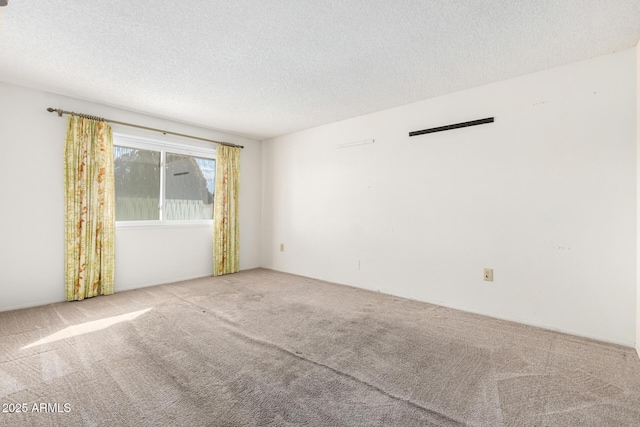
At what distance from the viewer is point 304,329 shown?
263 centimetres

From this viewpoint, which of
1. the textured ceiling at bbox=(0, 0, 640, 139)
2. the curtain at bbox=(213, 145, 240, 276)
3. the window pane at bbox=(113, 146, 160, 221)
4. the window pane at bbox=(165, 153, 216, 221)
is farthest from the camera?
the curtain at bbox=(213, 145, 240, 276)

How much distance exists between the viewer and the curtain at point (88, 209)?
11.0ft

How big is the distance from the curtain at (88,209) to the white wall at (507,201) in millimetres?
2918

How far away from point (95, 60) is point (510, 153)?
3957 mm

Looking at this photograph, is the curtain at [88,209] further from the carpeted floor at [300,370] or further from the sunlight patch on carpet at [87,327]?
the sunlight patch on carpet at [87,327]

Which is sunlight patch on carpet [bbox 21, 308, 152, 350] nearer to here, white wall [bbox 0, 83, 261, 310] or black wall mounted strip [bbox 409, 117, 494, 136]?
white wall [bbox 0, 83, 261, 310]

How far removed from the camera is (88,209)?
3482mm

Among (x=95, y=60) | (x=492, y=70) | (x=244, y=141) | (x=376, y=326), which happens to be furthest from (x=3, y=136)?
(x=492, y=70)

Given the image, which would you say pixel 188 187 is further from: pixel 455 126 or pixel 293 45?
pixel 455 126

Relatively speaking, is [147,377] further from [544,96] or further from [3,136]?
[544,96]

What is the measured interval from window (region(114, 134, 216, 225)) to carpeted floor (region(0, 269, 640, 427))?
1.43m

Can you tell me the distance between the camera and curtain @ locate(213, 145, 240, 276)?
475cm

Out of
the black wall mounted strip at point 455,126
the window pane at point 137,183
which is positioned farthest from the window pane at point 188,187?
the black wall mounted strip at point 455,126

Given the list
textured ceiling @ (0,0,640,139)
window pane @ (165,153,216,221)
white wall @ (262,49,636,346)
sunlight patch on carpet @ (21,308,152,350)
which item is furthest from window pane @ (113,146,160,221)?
white wall @ (262,49,636,346)
